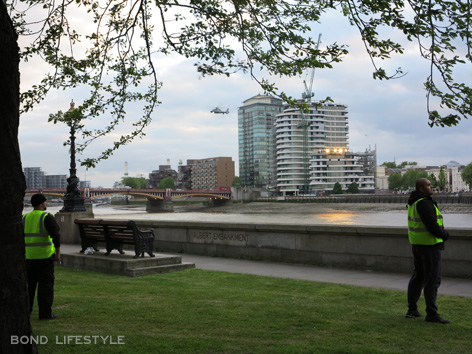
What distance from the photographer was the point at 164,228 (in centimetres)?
1473

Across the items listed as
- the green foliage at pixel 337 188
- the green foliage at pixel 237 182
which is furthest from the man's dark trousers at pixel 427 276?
the green foliage at pixel 237 182

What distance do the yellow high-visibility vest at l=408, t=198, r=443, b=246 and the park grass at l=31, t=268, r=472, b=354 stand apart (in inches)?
35.0

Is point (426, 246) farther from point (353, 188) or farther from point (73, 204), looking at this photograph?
point (353, 188)

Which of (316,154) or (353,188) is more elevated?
(316,154)

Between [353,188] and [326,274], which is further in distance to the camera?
[353,188]

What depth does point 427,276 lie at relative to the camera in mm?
5859

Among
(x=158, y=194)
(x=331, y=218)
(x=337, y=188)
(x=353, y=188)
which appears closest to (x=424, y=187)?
(x=331, y=218)

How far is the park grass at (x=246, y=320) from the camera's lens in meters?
4.64

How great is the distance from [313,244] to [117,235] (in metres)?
4.19

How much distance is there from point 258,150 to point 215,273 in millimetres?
188507

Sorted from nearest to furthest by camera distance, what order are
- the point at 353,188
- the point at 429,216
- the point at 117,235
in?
the point at 429,216 < the point at 117,235 < the point at 353,188

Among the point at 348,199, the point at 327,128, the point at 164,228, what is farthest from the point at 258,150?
the point at 164,228

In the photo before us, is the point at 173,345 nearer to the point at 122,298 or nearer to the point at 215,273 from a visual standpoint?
the point at 122,298

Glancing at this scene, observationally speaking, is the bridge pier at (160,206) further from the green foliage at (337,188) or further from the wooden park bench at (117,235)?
the wooden park bench at (117,235)
